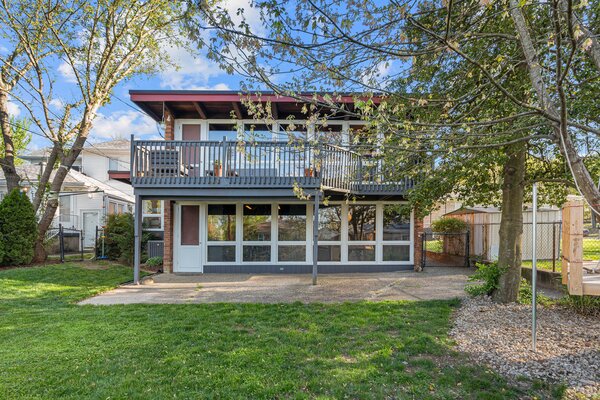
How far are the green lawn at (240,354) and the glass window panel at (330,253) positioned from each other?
4233 millimetres

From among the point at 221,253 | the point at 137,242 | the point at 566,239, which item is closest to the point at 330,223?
the point at 221,253

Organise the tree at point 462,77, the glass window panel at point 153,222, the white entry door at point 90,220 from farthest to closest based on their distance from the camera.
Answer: the white entry door at point 90,220 < the glass window panel at point 153,222 < the tree at point 462,77

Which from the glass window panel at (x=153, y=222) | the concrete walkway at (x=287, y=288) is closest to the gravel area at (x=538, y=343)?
the concrete walkway at (x=287, y=288)

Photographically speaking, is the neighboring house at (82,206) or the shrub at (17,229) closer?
the shrub at (17,229)

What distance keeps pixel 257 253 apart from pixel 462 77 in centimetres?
765

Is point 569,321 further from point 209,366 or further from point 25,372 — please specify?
point 25,372

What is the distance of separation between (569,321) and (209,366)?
5.45 m

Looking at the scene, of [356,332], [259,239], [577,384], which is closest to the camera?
[577,384]

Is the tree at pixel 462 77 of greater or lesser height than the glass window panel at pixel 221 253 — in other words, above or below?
above

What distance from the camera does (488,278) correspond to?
20.6 feet

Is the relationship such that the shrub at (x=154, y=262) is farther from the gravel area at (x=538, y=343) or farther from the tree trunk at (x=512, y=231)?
the tree trunk at (x=512, y=231)

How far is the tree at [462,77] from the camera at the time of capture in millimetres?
2893

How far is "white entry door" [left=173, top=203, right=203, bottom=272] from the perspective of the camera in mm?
10508

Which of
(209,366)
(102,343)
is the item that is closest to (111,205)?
(102,343)
